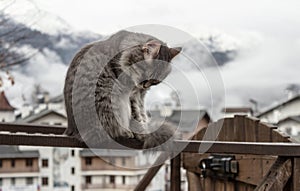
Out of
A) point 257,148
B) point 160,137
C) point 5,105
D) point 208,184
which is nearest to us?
point 257,148

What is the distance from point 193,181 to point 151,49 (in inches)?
38.9

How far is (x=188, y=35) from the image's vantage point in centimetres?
113

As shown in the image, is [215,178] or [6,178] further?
[6,178]

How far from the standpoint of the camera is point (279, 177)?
108 centimetres

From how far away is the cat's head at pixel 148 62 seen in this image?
126 cm

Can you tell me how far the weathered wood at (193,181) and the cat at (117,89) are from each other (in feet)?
2.43

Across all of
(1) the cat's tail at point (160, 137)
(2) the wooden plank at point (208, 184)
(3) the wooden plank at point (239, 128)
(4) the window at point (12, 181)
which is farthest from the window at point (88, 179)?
(1) the cat's tail at point (160, 137)

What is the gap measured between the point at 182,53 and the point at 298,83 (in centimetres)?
395

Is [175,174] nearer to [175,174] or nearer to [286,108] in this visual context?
[175,174]

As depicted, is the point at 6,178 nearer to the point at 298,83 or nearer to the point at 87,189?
the point at 87,189

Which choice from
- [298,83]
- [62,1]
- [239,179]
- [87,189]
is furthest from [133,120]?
[298,83]

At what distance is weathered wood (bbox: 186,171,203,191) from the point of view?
2.02m

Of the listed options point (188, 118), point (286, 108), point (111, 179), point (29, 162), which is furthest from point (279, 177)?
point (286, 108)

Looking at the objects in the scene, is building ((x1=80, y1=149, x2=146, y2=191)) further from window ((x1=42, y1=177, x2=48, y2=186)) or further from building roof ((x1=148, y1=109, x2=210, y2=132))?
building roof ((x1=148, y1=109, x2=210, y2=132))
